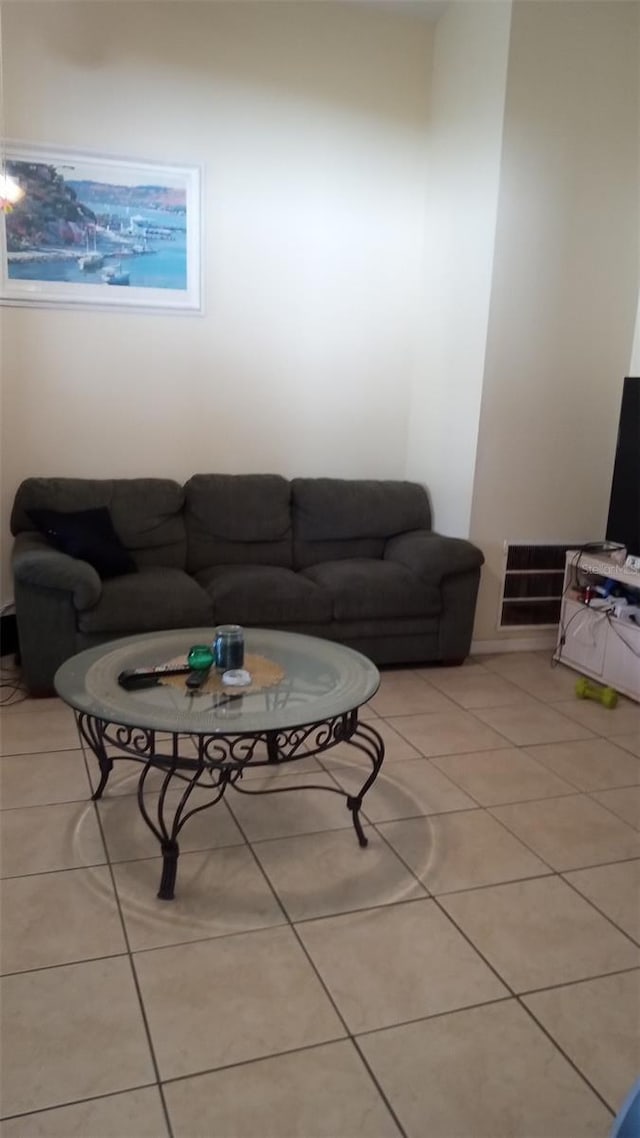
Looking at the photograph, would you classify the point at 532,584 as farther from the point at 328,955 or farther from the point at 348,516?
the point at 328,955

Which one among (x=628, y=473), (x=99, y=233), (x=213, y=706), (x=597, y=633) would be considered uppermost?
(x=99, y=233)

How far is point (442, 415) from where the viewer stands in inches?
166

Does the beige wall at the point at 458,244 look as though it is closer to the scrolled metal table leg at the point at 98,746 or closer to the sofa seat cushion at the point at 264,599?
the sofa seat cushion at the point at 264,599

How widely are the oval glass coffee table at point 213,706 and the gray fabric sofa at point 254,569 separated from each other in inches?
25.9

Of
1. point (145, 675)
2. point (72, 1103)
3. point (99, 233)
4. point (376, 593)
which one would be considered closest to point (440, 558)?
point (376, 593)

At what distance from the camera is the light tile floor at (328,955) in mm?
1550

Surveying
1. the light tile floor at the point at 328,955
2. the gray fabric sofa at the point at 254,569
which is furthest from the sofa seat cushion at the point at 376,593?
the light tile floor at the point at 328,955

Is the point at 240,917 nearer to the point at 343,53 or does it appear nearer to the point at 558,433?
the point at 558,433

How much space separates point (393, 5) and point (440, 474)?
231cm

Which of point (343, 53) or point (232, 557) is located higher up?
point (343, 53)

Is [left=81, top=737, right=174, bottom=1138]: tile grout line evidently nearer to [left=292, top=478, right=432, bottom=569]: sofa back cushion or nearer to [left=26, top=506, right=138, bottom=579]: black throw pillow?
[left=26, top=506, right=138, bottom=579]: black throw pillow

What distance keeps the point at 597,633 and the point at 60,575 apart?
2409 mm

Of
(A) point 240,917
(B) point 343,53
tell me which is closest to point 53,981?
(A) point 240,917

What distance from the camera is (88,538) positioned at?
11.6 feet
